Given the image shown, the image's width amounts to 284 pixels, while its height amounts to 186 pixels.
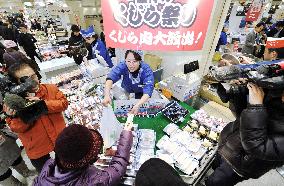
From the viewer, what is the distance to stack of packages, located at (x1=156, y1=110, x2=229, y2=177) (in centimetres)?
224

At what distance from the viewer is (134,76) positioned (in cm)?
316

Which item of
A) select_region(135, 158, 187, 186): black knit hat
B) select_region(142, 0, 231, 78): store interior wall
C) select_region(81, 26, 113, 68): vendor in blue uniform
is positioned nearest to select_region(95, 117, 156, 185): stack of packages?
select_region(135, 158, 187, 186): black knit hat

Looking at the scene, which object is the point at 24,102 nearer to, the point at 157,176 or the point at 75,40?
the point at 157,176

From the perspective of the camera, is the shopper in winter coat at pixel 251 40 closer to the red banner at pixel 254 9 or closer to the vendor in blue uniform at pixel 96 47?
the red banner at pixel 254 9

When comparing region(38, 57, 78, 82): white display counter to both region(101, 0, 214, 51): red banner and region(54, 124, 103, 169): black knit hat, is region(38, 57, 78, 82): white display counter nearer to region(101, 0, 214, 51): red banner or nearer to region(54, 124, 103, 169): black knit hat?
region(101, 0, 214, 51): red banner

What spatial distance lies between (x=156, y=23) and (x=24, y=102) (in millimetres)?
1565

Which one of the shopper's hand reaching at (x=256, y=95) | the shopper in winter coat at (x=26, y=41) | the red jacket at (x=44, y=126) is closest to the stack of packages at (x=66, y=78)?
the red jacket at (x=44, y=126)

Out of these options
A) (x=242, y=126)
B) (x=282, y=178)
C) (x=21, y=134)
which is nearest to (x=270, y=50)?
(x=242, y=126)

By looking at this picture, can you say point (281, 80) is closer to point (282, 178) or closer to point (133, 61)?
point (133, 61)

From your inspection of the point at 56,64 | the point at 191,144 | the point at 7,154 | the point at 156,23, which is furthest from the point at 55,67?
the point at 191,144

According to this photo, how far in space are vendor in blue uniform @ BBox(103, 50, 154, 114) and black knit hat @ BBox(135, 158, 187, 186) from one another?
1.65 m

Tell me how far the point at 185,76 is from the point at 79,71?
2.32 m

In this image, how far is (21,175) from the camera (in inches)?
121

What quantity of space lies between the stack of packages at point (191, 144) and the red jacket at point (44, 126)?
1.32 metres
